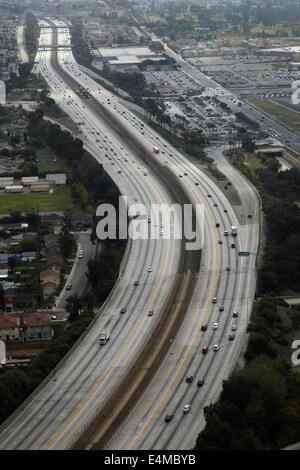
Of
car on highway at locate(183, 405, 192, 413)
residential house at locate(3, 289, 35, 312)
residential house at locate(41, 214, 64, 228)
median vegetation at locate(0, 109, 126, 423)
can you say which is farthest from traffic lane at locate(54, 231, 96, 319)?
car on highway at locate(183, 405, 192, 413)

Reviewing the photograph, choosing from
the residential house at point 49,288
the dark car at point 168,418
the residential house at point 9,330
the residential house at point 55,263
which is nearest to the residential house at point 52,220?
the residential house at point 55,263

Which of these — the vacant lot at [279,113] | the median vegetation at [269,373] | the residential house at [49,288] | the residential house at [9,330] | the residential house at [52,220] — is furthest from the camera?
the vacant lot at [279,113]

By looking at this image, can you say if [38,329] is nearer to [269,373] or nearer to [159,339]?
[159,339]

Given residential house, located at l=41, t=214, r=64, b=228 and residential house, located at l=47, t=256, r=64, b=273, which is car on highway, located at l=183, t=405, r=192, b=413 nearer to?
residential house, located at l=47, t=256, r=64, b=273

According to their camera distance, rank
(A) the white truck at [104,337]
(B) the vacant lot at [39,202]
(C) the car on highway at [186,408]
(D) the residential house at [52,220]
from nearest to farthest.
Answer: (C) the car on highway at [186,408]
(A) the white truck at [104,337]
(D) the residential house at [52,220]
(B) the vacant lot at [39,202]

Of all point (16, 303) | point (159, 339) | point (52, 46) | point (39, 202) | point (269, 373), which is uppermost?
point (269, 373)

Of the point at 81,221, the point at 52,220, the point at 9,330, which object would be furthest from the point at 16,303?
the point at 52,220

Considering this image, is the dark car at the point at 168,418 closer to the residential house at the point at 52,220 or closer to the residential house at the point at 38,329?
the residential house at the point at 38,329
